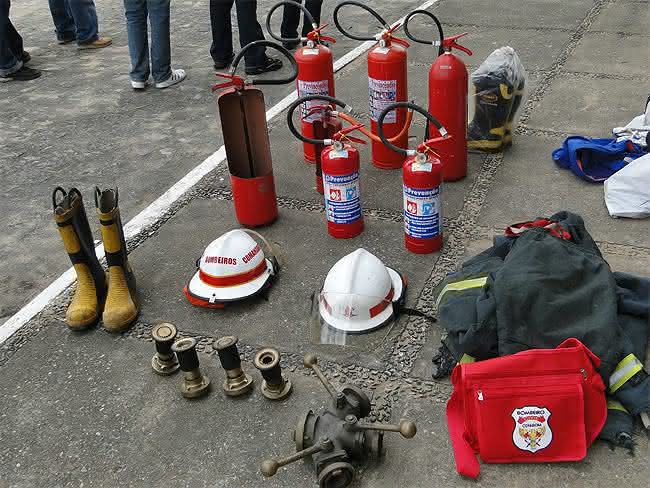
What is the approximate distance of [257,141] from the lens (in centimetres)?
400

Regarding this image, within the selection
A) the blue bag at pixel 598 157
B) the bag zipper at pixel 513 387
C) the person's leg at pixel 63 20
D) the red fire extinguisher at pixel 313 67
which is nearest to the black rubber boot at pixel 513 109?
the blue bag at pixel 598 157

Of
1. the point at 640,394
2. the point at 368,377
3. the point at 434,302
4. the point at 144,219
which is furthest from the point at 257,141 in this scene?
the point at 640,394

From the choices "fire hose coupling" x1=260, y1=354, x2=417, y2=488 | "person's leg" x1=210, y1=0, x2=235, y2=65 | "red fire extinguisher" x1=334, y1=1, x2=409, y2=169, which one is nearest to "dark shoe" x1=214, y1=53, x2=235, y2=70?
"person's leg" x1=210, y1=0, x2=235, y2=65

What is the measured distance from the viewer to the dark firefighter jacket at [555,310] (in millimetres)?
2561

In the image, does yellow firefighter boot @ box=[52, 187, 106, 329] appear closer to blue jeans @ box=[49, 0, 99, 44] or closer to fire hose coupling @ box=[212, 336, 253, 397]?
fire hose coupling @ box=[212, 336, 253, 397]

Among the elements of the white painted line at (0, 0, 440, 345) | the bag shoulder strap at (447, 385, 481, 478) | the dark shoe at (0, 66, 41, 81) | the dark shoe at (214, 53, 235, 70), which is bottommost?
the dark shoe at (0, 66, 41, 81)

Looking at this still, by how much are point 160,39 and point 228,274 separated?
3574 mm

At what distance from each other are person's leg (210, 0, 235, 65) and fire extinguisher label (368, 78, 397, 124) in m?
2.65

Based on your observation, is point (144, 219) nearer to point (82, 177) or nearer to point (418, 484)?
point (82, 177)

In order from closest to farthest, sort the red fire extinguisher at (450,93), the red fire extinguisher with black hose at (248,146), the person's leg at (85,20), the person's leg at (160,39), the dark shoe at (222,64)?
1. the red fire extinguisher with black hose at (248,146)
2. the red fire extinguisher at (450,93)
3. the person's leg at (160,39)
4. the dark shoe at (222,64)
5. the person's leg at (85,20)

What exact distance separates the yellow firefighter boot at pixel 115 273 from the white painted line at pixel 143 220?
1.45ft

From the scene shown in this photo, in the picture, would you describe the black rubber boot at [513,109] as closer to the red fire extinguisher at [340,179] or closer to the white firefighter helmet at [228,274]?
the red fire extinguisher at [340,179]

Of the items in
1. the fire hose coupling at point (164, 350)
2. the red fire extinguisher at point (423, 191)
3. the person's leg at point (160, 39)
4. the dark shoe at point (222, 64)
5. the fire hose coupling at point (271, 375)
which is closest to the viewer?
the fire hose coupling at point (271, 375)

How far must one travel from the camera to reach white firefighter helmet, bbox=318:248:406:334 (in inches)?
121
